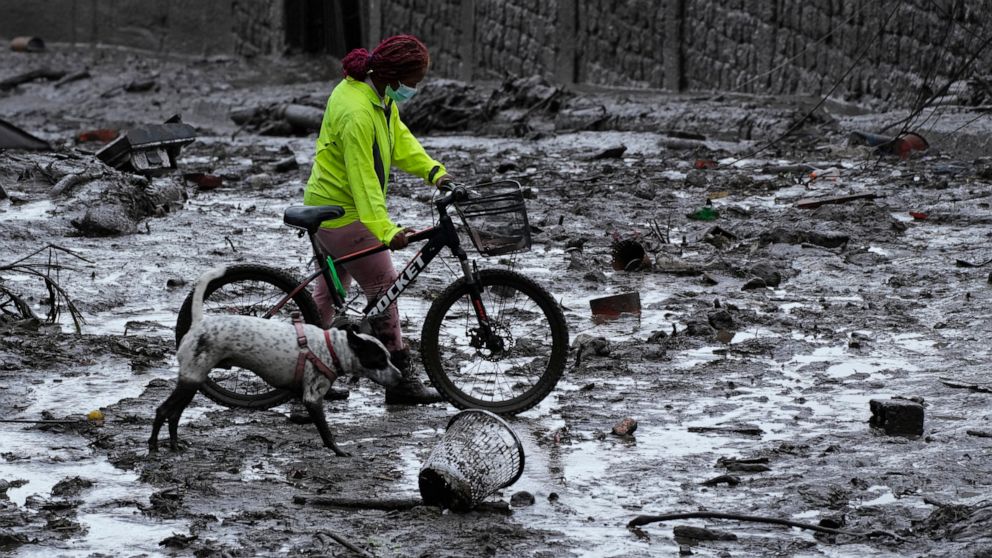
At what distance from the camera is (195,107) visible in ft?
75.9

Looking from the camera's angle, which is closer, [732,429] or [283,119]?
[732,429]

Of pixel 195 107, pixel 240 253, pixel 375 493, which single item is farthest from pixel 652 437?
pixel 195 107

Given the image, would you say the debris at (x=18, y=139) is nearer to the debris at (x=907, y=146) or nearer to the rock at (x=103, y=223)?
the rock at (x=103, y=223)

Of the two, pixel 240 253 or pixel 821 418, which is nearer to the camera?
pixel 821 418

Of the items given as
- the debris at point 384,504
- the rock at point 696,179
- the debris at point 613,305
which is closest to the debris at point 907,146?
the rock at point 696,179

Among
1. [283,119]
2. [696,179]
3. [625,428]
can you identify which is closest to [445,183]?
[625,428]

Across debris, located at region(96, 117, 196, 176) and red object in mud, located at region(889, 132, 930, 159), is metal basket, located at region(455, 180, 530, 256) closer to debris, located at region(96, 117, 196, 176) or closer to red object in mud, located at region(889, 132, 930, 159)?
debris, located at region(96, 117, 196, 176)

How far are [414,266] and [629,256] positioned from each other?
367 centimetres

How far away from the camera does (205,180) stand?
13.8 meters

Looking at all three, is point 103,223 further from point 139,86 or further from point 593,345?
point 139,86

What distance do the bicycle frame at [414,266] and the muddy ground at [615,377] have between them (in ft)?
1.66

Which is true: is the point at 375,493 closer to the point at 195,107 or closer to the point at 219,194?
the point at 219,194

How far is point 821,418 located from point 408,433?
5.91 ft

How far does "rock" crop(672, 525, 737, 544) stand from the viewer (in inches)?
174
